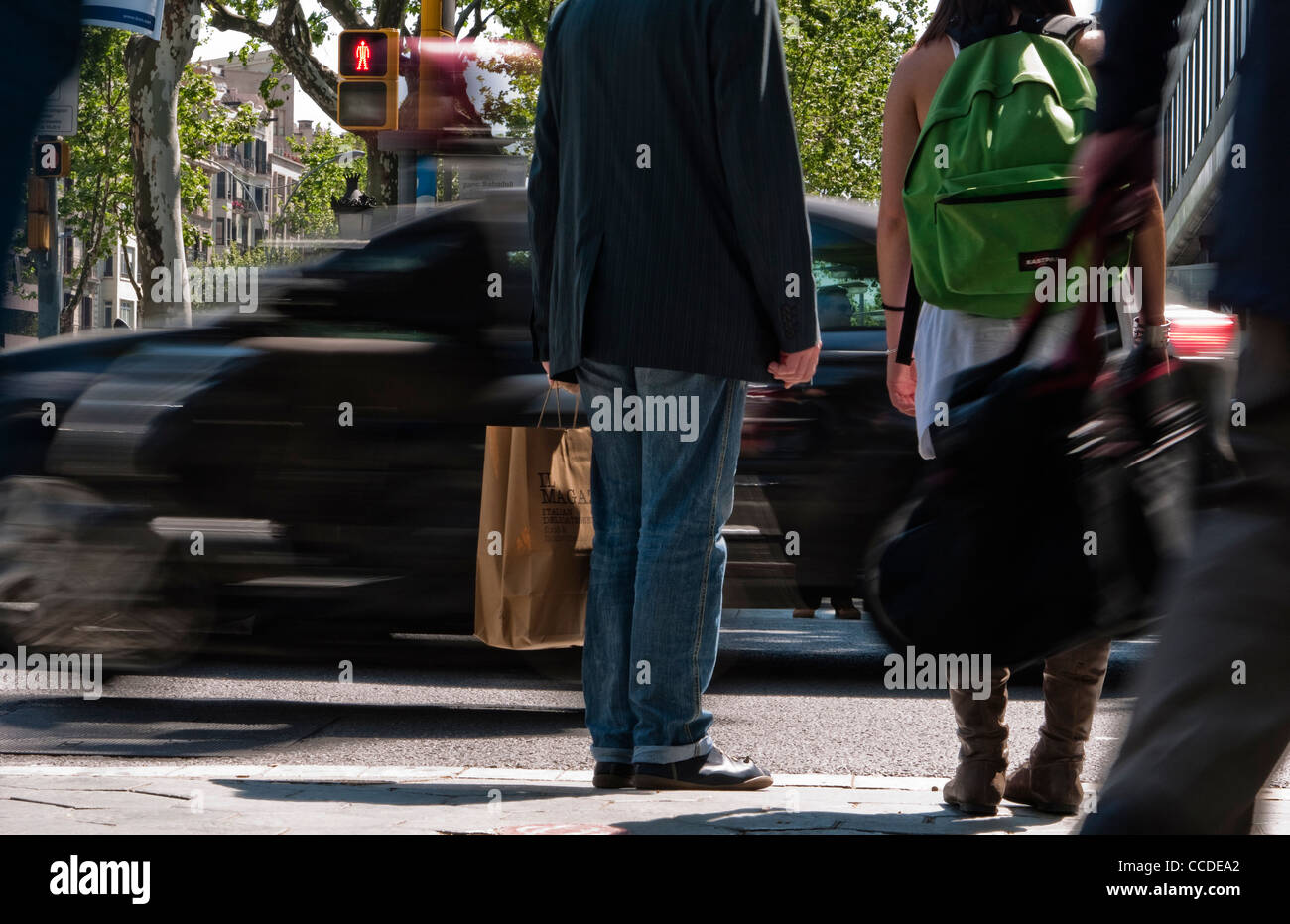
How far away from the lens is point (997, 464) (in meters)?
2.48

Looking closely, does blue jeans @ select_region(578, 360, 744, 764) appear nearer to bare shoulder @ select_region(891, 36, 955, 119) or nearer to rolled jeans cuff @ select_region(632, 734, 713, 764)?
rolled jeans cuff @ select_region(632, 734, 713, 764)

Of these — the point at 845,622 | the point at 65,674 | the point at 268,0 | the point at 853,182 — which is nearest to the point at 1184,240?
A: the point at 853,182

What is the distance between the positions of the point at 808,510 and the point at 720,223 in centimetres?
221

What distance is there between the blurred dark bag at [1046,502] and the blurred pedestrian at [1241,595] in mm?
454

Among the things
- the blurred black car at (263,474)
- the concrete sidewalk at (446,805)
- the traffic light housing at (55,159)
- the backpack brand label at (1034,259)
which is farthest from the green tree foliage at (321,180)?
the backpack brand label at (1034,259)

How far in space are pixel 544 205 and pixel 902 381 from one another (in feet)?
3.05

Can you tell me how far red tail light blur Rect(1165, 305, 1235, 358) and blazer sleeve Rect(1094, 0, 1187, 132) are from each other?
348 cm

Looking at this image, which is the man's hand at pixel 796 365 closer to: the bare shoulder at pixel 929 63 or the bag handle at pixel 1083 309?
the bare shoulder at pixel 929 63

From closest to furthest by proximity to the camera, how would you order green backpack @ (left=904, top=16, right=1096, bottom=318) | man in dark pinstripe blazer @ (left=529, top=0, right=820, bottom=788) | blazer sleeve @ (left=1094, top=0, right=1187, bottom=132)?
blazer sleeve @ (left=1094, top=0, right=1187, bottom=132), green backpack @ (left=904, top=16, right=1096, bottom=318), man in dark pinstripe blazer @ (left=529, top=0, right=820, bottom=788)

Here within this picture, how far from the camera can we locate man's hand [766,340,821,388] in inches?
146

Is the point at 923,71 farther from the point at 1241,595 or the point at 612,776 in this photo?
the point at 1241,595

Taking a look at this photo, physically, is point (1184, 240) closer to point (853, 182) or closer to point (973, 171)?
point (853, 182)

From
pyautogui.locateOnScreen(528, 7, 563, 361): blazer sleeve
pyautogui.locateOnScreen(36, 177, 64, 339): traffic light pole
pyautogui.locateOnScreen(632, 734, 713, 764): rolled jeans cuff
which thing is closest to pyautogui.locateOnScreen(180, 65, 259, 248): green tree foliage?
pyautogui.locateOnScreen(36, 177, 64, 339): traffic light pole

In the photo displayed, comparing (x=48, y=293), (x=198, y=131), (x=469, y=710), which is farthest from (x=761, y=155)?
(x=198, y=131)
